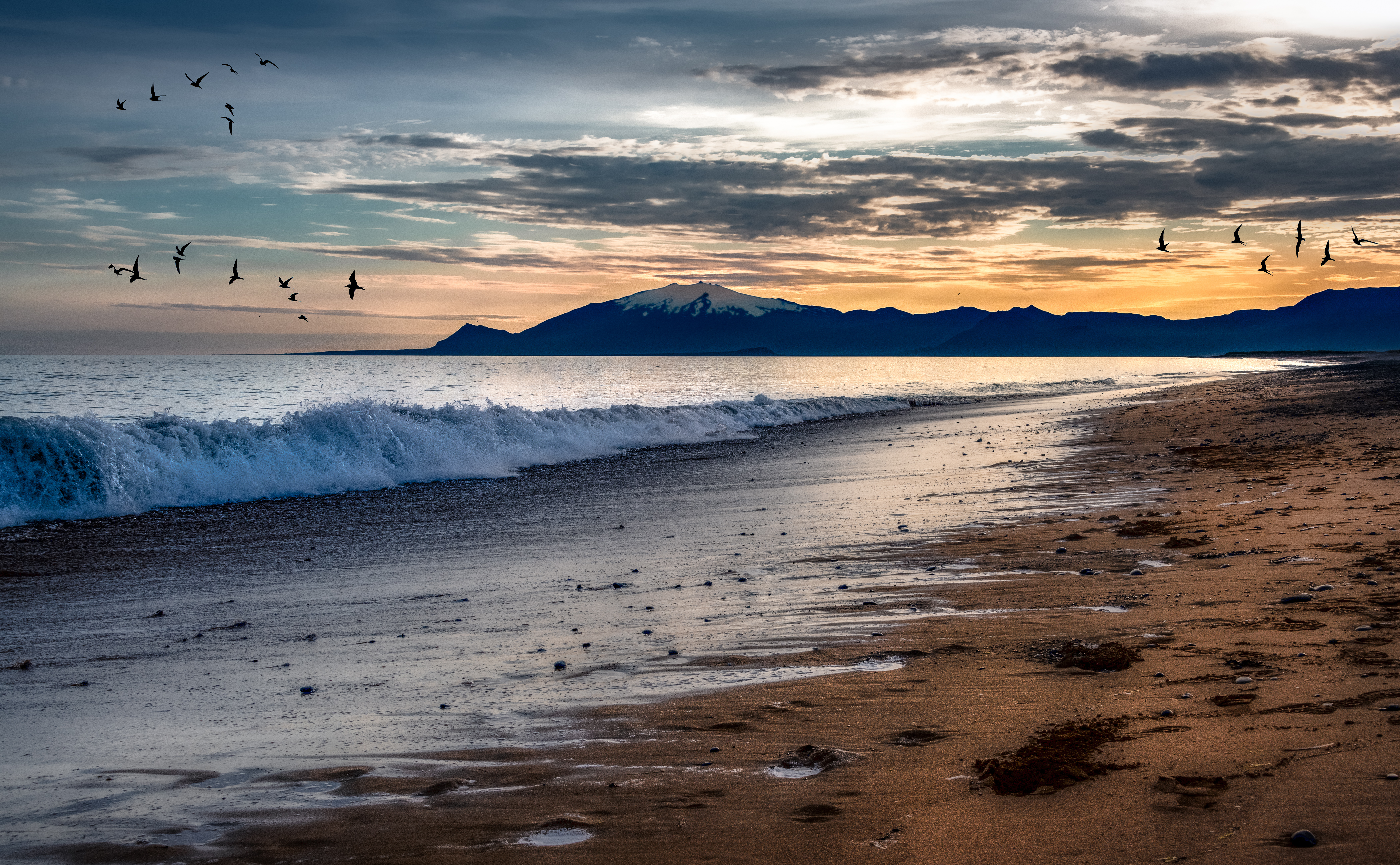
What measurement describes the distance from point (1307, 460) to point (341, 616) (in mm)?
14687

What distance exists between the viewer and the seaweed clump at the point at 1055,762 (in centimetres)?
411

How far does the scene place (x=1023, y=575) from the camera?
8.29 m

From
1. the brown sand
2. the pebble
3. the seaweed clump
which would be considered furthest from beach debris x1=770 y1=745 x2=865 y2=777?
the pebble

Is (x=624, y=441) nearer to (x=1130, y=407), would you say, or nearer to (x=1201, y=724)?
(x=1130, y=407)

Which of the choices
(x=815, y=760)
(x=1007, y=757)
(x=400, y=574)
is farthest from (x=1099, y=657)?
(x=400, y=574)

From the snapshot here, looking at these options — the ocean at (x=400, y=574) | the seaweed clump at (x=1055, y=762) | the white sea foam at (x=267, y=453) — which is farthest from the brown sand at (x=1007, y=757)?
the white sea foam at (x=267, y=453)

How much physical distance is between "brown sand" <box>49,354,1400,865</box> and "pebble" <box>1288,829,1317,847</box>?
3 cm

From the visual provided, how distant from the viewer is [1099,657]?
5789 mm

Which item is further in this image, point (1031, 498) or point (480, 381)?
point (480, 381)

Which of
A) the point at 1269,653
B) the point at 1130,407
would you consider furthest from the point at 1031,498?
the point at 1130,407

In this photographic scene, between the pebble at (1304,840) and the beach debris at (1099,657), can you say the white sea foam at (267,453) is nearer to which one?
the beach debris at (1099,657)

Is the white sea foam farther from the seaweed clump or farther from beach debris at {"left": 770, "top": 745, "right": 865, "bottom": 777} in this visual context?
the seaweed clump

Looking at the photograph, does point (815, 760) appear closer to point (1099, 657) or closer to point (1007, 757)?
point (1007, 757)

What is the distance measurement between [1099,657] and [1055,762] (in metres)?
1.74
